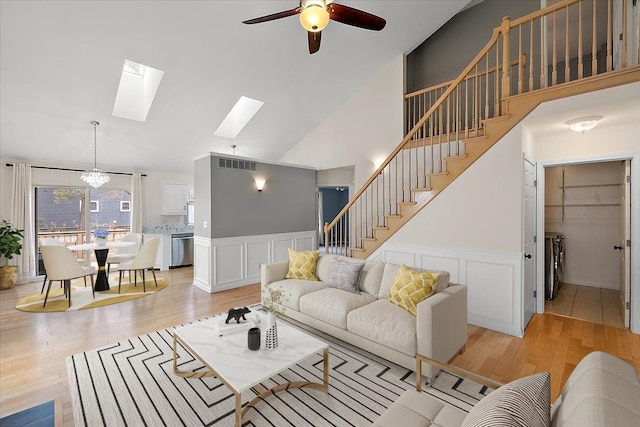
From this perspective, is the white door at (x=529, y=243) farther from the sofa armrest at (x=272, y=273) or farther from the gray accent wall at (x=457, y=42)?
the gray accent wall at (x=457, y=42)

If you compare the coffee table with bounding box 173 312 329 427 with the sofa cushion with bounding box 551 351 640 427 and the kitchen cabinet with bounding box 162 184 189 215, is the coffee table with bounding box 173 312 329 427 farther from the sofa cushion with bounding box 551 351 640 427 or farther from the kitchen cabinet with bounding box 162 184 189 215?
the kitchen cabinet with bounding box 162 184 189 215

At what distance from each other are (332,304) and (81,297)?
14.1 ft

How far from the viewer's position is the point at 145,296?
15.9ft

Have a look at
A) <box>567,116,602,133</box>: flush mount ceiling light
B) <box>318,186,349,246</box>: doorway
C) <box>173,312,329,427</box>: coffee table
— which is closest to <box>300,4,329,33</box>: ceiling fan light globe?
<box>173,312,329,427</box>: coffee table

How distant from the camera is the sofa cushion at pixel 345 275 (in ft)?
11.5

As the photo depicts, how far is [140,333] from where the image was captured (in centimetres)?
342

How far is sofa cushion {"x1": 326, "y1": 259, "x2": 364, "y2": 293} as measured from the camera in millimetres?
3492

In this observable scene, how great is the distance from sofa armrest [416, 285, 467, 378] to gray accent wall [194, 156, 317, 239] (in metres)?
3.85

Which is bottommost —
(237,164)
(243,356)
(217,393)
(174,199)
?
(217,393)

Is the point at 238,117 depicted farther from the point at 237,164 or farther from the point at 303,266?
the point at 303,266

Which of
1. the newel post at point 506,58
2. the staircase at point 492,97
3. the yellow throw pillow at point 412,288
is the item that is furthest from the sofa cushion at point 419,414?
the newel post at point 506,58

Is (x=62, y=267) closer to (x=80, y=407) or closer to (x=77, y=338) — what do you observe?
(x=77, y=338)

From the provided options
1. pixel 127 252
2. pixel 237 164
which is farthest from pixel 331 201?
pixel 127 252

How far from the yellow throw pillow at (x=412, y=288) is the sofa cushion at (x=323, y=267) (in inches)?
45.9
